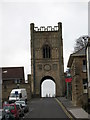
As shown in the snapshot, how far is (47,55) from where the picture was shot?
339 feet

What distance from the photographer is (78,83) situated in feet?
172

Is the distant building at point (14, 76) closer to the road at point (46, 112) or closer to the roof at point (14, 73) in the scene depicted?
the roof at point (14, 73)

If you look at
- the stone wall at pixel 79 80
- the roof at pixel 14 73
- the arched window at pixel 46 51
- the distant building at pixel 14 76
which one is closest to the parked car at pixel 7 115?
the stone wall at pixel 79 80

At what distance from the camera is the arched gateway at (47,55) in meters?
102

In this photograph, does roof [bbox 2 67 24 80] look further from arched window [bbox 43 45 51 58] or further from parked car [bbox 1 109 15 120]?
parked car [bbox 1 109 15 120]

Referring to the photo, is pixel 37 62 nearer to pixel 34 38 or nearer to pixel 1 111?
pixel 34 38

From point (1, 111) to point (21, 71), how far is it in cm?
7156

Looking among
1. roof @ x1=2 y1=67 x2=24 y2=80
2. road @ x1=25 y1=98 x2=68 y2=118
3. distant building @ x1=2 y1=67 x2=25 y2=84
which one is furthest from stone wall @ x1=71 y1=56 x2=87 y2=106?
roof @ x1=2 y1=67 x2=24 y2=80

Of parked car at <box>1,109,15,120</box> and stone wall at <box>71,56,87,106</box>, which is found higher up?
stone wall at <box>71,56,87,106</box>

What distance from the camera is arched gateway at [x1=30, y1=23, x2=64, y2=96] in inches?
4016

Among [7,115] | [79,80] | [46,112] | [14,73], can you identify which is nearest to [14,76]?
[14,73]

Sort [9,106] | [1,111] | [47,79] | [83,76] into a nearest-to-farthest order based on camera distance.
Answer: [1,111], [9,106], [83,76], [47,79]

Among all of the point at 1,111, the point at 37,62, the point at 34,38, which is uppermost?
the point at 34,38

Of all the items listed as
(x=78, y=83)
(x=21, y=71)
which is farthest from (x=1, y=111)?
(x=21, y=71)
